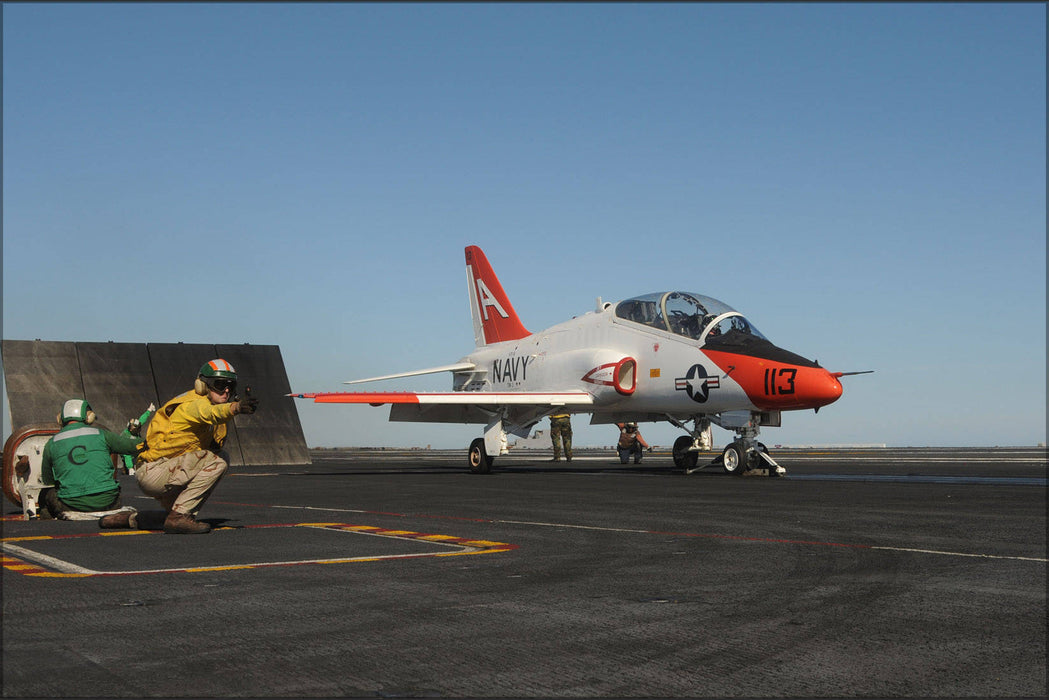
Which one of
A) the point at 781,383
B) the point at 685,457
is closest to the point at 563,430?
the point at 685,457

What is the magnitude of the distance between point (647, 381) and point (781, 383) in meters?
4.11

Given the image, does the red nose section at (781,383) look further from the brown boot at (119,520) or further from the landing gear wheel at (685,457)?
the brown boot at (119,520)

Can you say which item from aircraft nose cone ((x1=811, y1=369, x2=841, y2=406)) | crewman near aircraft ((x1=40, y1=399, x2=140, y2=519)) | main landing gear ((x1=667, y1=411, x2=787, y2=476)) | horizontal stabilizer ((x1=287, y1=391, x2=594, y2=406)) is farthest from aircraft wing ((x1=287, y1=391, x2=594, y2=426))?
crewman near aircraft ((x1=40, y1=399, x2=140, y2=519))

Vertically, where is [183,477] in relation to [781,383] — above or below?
below

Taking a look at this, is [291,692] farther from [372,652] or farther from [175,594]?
[175,594]

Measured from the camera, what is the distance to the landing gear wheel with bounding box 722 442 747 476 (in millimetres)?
22078

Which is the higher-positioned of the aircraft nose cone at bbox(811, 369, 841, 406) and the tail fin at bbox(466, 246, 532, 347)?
the tail fin at bbox(466, 246, 532, 347)

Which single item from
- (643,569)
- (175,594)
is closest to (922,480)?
(643,569)

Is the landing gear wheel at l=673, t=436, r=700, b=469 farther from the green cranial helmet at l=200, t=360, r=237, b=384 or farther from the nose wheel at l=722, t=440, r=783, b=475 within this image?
the green cranial helmet at l=200, t=360, r=237, b=384

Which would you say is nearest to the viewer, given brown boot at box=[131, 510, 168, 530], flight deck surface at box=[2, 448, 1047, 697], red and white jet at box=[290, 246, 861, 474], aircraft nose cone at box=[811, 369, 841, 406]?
flight deck surface at box=[2, 448, 1047, 697]

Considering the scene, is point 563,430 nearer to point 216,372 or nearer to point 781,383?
point 781,383

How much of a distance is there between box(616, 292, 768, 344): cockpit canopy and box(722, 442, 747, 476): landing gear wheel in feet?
7.78

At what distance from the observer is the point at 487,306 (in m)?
34.3

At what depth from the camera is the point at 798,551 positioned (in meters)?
8.81
